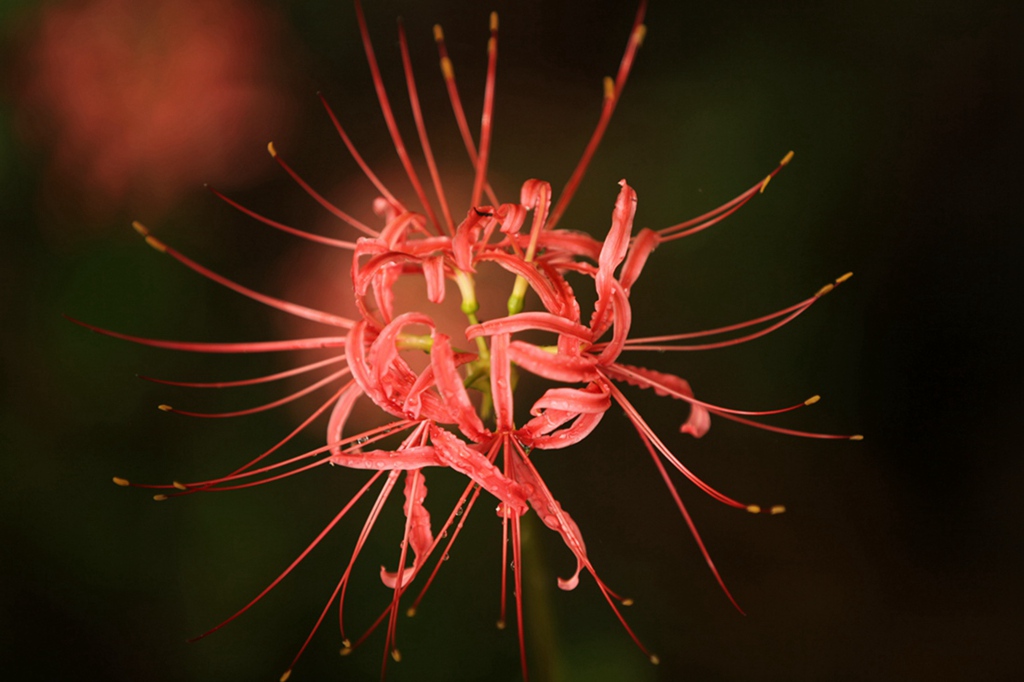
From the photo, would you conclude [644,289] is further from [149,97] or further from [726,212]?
[149,97]

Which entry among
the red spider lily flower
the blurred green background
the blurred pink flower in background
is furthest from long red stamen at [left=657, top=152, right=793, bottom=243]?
the blurred pink flower in background

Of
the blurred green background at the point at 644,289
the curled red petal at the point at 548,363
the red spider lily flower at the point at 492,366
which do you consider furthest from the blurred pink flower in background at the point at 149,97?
the curled red petal at the point at 548,363

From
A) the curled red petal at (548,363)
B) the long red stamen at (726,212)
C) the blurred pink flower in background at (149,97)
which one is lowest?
the curled red petal at (548,363)

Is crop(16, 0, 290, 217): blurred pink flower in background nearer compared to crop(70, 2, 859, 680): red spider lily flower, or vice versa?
crop(70, 2, 859, 680): red spider lily flower

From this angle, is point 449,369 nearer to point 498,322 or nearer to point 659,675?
point 498,322

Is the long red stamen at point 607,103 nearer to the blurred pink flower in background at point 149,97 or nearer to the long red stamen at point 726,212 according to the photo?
the long red stamen at point 726,212

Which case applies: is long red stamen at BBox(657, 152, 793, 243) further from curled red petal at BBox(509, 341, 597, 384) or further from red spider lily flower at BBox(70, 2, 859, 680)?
curled red petal at BBox(509, 341, 597, 384)

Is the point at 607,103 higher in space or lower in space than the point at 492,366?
higher

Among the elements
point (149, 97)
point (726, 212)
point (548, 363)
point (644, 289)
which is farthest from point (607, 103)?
point (149, 97)

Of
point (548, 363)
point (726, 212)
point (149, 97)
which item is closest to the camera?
point (548, 363)
